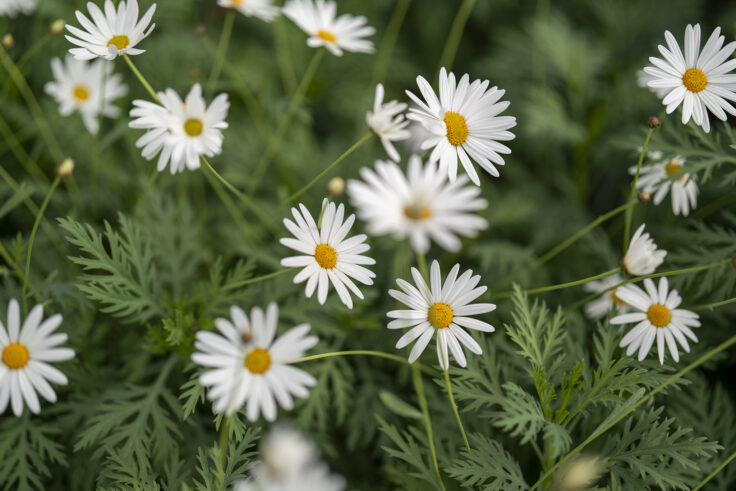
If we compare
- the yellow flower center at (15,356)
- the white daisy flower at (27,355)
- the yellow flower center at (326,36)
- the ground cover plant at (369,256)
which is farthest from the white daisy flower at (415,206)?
the yellow flower center at (326,36)

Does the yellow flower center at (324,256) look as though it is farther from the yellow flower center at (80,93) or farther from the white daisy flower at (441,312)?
the yellow flower center at (80,93)

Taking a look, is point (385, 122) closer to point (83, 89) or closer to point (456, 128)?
point (456, 128)

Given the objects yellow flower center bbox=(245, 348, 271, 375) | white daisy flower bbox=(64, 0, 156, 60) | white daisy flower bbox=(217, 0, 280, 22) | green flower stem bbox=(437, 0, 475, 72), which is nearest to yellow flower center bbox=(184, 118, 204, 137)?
white daisy flower bbox=(64, 0, 156, 60)

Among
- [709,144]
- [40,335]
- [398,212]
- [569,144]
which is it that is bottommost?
[40,335]

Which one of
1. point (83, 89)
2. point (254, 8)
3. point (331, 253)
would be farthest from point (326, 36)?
point (83, 89)

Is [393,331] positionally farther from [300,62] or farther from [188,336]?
[300,62]

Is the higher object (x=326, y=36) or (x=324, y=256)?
(x=326, y=36)

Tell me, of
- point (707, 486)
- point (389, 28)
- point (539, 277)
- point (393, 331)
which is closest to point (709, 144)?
point (539, 277)
